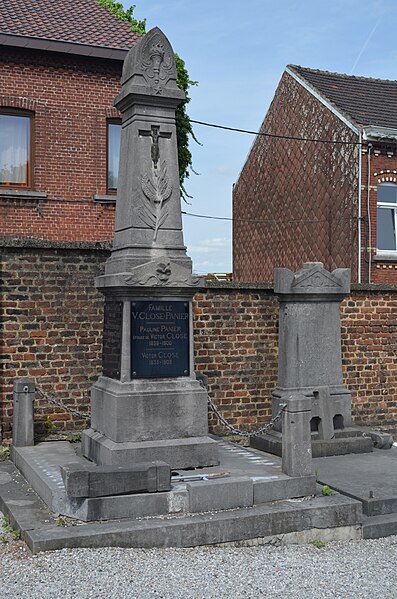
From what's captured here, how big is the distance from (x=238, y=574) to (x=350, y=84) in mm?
18059

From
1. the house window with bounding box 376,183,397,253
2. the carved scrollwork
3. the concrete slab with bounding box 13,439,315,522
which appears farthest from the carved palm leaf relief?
the house window with bounding box 376,183,397,253

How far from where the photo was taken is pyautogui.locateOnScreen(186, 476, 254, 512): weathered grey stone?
22.0ft

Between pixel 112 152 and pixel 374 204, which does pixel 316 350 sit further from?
pixel 374 204

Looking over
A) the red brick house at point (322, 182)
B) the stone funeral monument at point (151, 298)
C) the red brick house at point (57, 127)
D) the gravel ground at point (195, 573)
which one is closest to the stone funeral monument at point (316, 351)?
the stone funeral monument at point (151, 298)

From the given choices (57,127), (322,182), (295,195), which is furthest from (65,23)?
(295,195)

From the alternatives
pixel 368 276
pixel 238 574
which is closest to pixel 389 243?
pixel 368 276

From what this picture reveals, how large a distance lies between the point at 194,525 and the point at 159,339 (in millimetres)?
2109

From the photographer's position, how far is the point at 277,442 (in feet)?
31.3

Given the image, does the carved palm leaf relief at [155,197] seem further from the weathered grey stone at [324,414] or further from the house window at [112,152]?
the house window at [112,152]

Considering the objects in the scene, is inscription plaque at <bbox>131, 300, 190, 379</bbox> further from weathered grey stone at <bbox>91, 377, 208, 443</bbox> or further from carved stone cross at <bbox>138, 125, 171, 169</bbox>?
carved stone cross at <bbox>138, 125, 171, 169</bbox>

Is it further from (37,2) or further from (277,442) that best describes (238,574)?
(37,2)

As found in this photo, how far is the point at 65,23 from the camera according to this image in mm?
16656

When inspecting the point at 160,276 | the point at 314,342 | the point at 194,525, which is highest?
the point at 160,276

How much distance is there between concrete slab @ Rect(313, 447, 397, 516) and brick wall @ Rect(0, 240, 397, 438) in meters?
1.77
